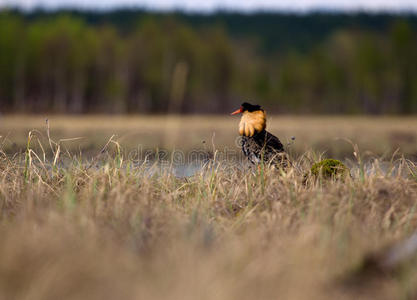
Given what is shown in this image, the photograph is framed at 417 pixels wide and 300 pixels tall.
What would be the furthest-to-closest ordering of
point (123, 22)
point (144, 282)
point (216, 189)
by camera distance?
point (123, 22) < point (216, 189) < point (144, 282)

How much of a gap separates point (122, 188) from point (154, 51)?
5968cm

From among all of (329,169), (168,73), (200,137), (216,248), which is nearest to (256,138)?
(329,169)

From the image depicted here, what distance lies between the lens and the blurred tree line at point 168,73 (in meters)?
57.1

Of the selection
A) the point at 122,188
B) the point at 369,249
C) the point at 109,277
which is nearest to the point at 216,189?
the point at 122,188

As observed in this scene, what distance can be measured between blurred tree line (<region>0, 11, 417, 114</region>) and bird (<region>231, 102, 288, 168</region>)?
44037 mm

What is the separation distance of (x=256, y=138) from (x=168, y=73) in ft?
196

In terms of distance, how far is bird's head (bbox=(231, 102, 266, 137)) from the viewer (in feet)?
19.8

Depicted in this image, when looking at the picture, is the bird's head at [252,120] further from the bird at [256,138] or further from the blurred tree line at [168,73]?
the blurred tree line at [168,73]

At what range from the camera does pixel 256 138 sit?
610cm

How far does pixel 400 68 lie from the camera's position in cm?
7081

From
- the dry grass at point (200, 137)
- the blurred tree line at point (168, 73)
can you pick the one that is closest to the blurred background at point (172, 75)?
the blurred tree line at point (168, 73)

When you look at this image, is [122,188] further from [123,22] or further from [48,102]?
[123,22]

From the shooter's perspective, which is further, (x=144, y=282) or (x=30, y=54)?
(x=30, y=54)

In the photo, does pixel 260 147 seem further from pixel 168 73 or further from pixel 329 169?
pixel 168 73
